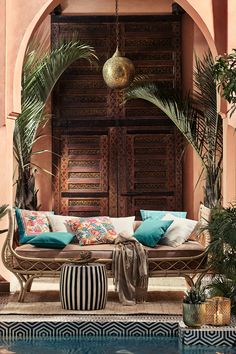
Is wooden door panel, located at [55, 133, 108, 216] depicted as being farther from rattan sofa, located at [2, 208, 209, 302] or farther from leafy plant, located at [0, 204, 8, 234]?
rattan sofa, located at [2, 208, 209, 302]

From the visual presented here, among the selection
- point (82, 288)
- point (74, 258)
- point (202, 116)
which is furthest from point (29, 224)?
point (202, 116)

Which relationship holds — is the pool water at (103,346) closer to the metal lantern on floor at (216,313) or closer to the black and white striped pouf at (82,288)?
the metal lantern on floor at (216,313)

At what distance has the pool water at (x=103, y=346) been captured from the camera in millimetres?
6582

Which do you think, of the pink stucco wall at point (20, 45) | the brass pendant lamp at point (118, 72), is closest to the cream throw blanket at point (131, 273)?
the pink stucco wall at point (20, 45)

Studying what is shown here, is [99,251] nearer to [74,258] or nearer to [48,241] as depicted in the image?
[74,258]

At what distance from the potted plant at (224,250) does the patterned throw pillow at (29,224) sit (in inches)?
79.8

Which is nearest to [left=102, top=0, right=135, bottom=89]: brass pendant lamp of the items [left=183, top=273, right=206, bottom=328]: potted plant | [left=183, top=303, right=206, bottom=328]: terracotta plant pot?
[left=183, top=273, right=206, bottom=328]: potted plant

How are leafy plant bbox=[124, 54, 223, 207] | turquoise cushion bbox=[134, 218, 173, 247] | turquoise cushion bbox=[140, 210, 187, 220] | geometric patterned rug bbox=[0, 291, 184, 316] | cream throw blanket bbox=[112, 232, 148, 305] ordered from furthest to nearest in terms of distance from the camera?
leafy plant bbox=[124, 54, 223, 207], turquoise cushion bbox=[140, 210, 187, 220], turquoise cushion bbox=[134, 218, 173, 247], cream throw blanket bbox=[112, 232, 148, 305], geometric patterned rug bbox=[0, 291, 184, 316]

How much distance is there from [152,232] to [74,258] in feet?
2.78

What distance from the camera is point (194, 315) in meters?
6.87

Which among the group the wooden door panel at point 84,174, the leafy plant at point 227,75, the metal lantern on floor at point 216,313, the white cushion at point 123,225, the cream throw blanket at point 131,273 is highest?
the leafy plant at point 227,75

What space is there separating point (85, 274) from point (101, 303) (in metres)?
0.31

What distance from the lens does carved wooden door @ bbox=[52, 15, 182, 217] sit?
12.1 meters

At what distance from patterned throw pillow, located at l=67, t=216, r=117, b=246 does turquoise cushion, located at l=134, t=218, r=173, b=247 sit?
0.30 metres
